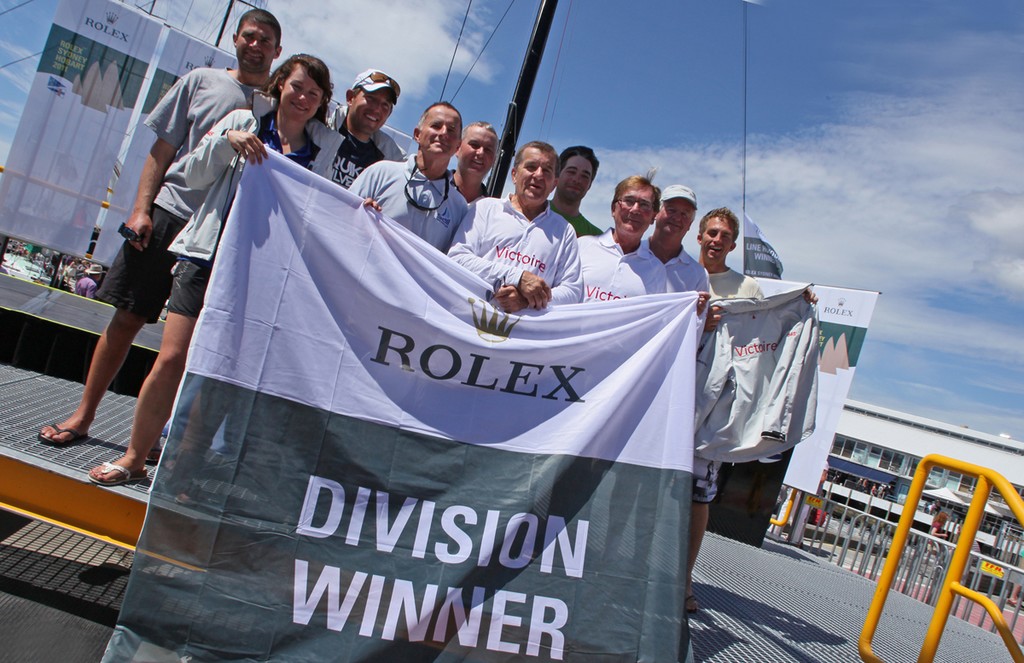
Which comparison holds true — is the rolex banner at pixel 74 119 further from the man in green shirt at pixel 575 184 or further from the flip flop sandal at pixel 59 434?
the man in green shirt at pixel 575 184

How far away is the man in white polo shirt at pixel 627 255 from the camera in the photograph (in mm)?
3381

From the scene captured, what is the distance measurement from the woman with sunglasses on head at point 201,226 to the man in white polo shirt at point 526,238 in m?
0.90

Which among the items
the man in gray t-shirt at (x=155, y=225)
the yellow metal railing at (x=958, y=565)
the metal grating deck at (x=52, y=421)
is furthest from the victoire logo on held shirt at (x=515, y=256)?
the yellow metal railing at (x=958, y=565)

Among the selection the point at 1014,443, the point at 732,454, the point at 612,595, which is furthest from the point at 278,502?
the point at 1014,443

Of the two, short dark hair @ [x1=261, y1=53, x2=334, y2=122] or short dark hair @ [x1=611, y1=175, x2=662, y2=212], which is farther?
short dark hair @ [x1=611, y1=175, x2=662, y2=212]

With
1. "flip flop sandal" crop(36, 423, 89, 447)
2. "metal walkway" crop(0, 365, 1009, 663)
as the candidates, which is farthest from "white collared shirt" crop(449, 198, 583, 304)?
"flip flop sandal" crop(36, 423, 89, 447)

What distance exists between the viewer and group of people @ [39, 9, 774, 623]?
106 inches

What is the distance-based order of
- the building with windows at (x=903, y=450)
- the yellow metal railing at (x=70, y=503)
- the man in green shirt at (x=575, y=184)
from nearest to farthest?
1. the yellow metal railing at (x=70, y=503)
2. the man in green shirt at (x=575, y=184)
3. the building with windows at (x=903, y=450)

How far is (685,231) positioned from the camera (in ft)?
11.7

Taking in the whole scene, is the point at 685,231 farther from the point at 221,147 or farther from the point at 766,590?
the point at 766,590

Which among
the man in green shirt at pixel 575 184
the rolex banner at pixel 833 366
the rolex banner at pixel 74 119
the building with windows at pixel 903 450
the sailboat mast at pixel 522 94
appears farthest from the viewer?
the building with windows at pixel 903 450

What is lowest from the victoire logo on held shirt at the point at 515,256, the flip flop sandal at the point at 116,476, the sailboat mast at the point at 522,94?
the flip flop sandal at the point at 116,476

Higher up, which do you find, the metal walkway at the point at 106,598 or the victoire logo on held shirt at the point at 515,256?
the victoire logo on held shirt at the point at 515,256

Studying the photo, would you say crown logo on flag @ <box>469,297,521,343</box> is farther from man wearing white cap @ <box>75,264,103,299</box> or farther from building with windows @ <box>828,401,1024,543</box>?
building with windows @ <box>828,401,1024,543</box>
